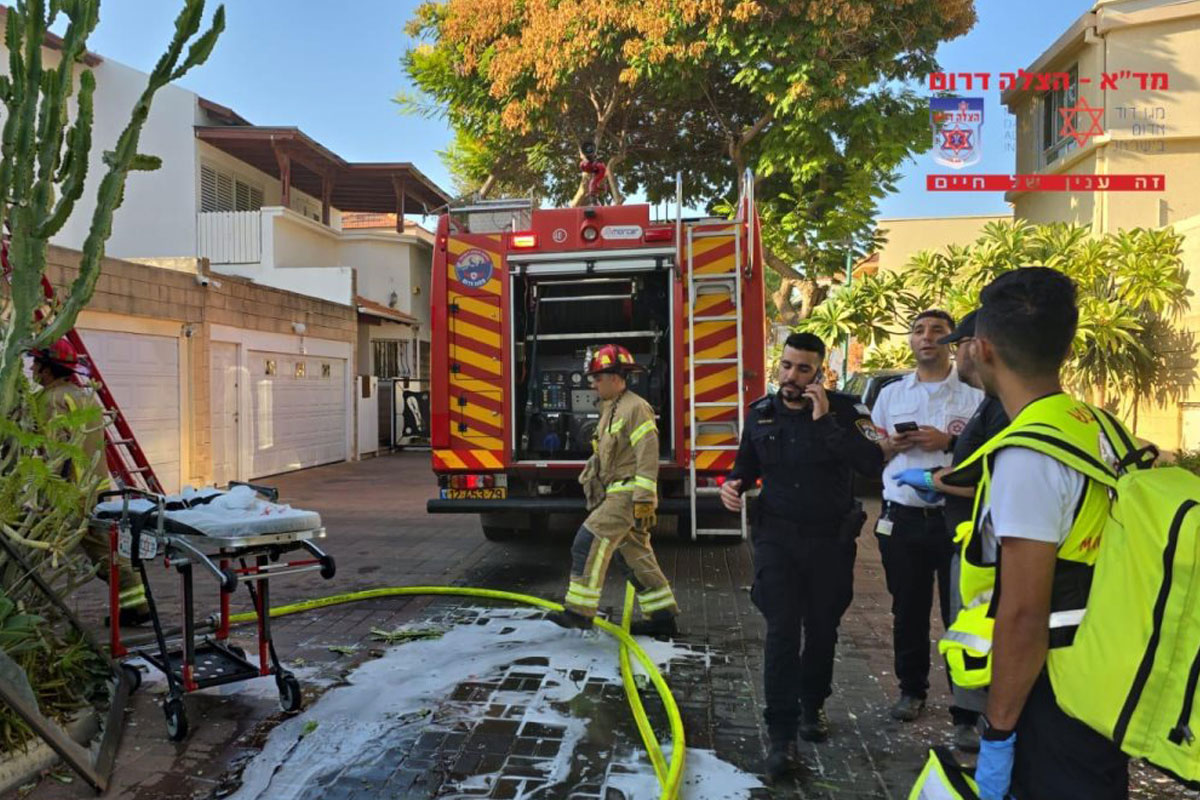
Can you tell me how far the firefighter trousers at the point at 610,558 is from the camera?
15.6ft

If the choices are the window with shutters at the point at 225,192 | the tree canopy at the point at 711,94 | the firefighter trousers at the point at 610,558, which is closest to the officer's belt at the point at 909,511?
the firefighter trousers at the point at 610,558

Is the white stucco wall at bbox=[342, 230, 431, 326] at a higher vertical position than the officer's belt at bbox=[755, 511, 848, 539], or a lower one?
higher

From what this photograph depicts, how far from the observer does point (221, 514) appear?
358 cm

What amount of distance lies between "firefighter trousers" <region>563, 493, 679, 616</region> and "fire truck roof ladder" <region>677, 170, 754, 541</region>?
A: 114 cm

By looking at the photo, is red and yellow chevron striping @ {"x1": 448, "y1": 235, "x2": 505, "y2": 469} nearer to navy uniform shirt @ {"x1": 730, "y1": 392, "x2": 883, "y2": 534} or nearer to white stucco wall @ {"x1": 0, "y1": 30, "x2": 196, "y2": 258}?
navy uniform shirt @ {"x1": 730, "y1": 392, "x2": 883, "y2": 534}

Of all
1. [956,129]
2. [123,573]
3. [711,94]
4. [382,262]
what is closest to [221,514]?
[123,573]

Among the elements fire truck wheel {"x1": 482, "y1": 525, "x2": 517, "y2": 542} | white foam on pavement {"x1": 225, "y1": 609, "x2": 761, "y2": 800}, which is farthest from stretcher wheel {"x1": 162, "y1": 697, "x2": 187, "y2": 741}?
fire truck wheel {"x1": 482, "y1": 525, "x2": 517, "y2": 542}

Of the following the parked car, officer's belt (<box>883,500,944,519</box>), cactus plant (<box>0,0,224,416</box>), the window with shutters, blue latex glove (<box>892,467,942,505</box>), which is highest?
the window with shutters

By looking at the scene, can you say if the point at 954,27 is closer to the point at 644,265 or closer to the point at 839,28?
the point at 839,28

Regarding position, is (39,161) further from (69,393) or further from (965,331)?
(965,331)

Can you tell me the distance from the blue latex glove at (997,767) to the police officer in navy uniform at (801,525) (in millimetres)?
1507

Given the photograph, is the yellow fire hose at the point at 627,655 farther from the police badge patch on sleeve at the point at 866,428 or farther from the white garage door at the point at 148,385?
the white garage door at the point at 148,385

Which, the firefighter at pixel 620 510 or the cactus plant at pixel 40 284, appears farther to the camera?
the firefighter at pixel 620 510

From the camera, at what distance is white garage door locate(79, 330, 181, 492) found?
31.0 ft
